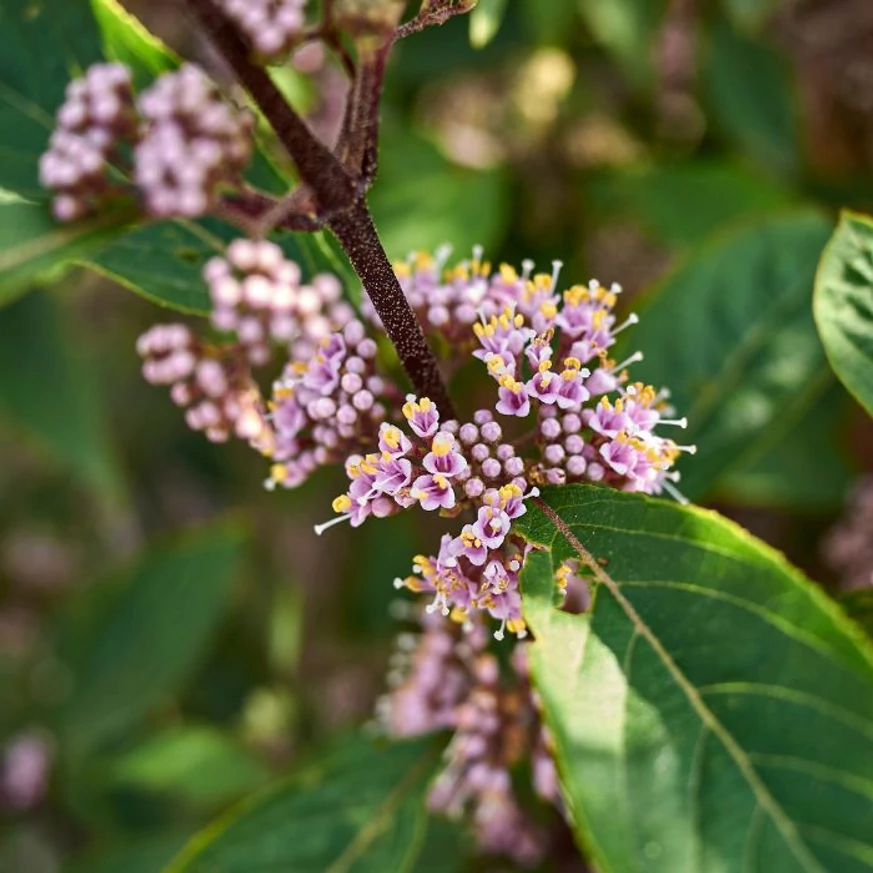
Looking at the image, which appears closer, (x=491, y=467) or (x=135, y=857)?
(x=491, y=467)

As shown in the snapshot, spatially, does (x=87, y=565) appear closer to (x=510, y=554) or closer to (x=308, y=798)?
(x=308, y=798)

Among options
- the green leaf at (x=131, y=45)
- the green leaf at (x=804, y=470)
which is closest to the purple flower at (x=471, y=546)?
the green leaf at (x=131, y=45)

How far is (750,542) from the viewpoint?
1104 mm

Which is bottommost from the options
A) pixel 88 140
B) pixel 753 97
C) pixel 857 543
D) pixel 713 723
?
pixel 857 543

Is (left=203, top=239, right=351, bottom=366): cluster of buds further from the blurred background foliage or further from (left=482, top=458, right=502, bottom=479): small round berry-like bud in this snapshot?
the blurred background foliage

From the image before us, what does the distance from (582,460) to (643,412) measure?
0.37 ft

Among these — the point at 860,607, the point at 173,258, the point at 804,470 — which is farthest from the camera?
the point at 804,470

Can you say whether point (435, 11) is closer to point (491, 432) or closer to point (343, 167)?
point (343, 167)

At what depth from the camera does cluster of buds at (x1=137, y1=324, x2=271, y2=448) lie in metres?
1.57

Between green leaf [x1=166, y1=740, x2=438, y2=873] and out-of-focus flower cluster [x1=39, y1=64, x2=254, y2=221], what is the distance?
1.04 meters

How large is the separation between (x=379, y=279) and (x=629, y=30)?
1951 mm

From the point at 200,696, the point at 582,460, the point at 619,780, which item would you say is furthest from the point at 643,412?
the point at 200,696

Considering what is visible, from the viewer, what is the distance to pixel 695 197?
308 cm

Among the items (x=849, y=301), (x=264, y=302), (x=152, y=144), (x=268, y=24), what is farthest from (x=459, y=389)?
(x=268, y=24)
